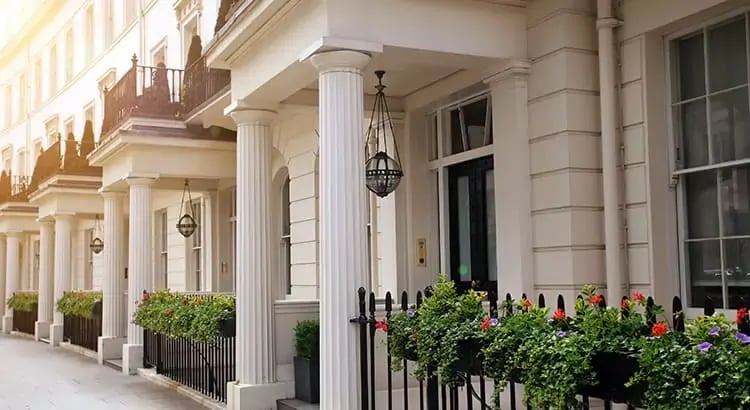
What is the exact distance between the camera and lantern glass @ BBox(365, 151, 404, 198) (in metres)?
8.45

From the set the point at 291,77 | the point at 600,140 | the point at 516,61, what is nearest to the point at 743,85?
the point at 600,140

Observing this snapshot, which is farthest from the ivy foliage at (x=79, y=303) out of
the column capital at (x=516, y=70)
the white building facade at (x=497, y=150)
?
the column capital at (x=516, y=70)

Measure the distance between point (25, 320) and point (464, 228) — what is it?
2018 cm

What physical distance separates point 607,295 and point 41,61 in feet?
86.5

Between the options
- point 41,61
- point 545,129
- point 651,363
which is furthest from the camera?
point 41,61

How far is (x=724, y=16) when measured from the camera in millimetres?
5887

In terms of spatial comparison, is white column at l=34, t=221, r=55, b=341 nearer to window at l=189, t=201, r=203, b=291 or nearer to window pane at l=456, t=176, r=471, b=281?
window at l=189, t=201, r=203, b=291

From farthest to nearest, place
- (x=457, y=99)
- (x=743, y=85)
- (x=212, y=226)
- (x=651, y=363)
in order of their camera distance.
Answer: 1. (x=212, y=226)
2. (x=457, y=99)
3. (x=743, y=85)
4. (x=651, y=363)

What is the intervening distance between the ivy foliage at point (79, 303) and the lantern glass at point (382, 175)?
1018cm

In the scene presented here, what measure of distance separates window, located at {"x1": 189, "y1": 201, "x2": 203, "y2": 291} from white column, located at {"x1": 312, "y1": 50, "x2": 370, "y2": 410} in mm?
10566

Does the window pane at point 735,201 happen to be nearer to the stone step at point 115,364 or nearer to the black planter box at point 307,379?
the black planter box at point 307,379

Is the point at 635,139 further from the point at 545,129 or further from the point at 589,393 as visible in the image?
the point at 589,393

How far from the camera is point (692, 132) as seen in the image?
6.26 m

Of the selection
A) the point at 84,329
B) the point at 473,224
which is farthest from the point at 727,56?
the point at 84,329
